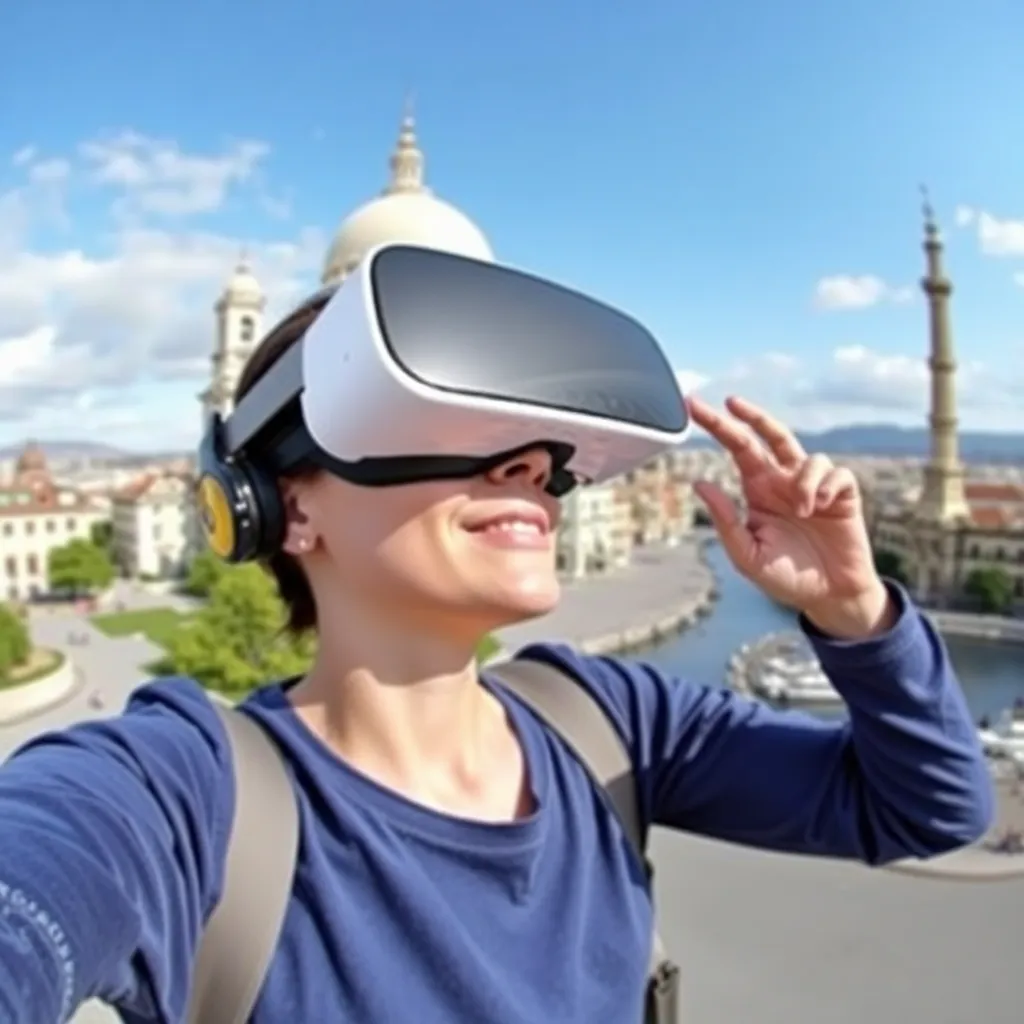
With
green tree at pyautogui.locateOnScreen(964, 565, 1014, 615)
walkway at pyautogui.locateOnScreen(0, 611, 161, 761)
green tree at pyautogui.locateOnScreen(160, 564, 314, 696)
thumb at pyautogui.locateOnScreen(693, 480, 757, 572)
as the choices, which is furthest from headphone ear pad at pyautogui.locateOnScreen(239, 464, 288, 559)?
green tree at pyautogui.locateOnScreen(964, 565, 1014, 615)

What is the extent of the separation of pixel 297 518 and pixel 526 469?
14 centimetres

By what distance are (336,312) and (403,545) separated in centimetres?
13

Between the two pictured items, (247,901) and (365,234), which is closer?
(247,901)

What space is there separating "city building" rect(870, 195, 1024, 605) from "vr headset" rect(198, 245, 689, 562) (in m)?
17.3

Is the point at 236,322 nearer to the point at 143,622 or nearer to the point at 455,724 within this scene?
the point at 143,622

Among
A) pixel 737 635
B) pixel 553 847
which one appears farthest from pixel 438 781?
pixel 737 635

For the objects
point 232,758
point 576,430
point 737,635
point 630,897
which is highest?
point 576,430

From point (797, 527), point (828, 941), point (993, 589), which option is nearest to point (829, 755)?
point (797, 527)

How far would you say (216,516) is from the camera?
2.07ft

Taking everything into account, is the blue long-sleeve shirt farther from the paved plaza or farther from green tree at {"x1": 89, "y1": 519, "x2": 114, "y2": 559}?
green tree at {"x1": 89, "y1": 519, "x2": 114, "y2": 559}

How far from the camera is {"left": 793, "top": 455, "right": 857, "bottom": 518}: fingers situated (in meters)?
0.59

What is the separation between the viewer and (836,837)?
66cm

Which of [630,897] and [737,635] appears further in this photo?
[737,635]

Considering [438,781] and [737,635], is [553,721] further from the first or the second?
[737,635]
